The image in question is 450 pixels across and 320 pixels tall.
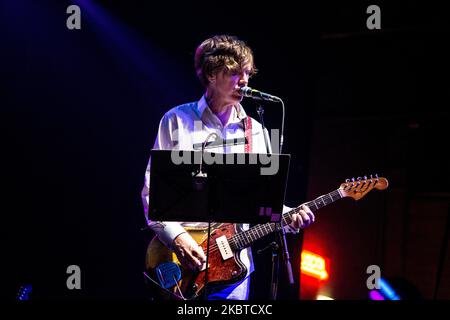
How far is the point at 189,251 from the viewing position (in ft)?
10.2

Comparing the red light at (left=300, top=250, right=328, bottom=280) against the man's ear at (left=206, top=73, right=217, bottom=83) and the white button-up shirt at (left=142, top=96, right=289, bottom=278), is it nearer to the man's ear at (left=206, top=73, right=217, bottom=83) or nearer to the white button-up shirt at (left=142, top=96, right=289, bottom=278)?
the white button-up shirt at (left=142, top=96, right=289, bottom=278)

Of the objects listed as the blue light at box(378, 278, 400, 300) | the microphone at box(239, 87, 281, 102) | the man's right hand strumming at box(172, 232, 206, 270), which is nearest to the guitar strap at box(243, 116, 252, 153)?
the microphone at box(239, 87, 281, 102)

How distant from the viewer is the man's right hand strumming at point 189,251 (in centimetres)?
310

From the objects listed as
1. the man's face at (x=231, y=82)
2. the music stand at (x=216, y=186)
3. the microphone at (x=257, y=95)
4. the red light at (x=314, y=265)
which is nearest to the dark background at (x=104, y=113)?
the man's face at (x=231, y=82)

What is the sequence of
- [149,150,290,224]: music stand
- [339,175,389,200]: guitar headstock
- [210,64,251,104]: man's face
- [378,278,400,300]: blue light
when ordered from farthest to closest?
1. [378,278,400,300]: blue light
2. [339,175,389,200]: guitar headstock
3. [210,64,251,104]: man's face
4. [149,150,290,224]: music stand

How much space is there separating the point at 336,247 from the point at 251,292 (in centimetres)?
221

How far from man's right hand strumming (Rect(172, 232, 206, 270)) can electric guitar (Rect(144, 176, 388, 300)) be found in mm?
94

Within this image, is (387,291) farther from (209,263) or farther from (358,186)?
(209,263)

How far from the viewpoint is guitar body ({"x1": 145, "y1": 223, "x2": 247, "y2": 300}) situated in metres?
3.18

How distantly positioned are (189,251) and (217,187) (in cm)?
68

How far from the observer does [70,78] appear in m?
4.43

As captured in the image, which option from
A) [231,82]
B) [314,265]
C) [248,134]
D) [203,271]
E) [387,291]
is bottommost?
[314,265]

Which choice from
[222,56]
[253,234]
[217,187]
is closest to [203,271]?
[253,234]
